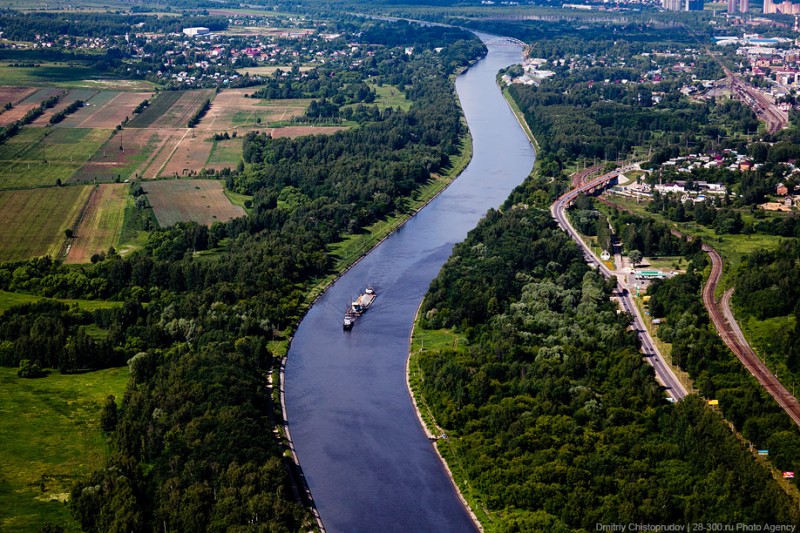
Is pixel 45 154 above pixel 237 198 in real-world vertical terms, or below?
above

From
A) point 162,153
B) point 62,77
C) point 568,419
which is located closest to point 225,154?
point 162,153

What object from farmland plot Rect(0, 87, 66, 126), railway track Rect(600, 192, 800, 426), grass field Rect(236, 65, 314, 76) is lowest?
grass field Rect(236, 65, 314, 76)

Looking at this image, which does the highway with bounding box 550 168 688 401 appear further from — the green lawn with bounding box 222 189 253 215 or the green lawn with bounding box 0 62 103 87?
the green lawn with bounding box 0 62 103 87

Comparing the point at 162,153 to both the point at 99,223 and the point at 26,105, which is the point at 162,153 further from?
the point at 26,105

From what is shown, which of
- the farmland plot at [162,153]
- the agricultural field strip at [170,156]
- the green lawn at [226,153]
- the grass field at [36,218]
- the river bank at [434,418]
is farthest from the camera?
the green lawn at [226,153]

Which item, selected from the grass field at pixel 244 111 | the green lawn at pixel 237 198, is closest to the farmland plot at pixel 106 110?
the grass field at pixel 244 111

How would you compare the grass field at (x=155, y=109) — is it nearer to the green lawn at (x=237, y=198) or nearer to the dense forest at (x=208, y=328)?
the dense forest at (x=208, y=328)

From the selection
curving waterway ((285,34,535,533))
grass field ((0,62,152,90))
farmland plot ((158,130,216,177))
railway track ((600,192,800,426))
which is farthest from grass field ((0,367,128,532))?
grass field ((0,62,152,90))
